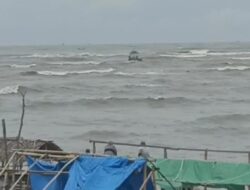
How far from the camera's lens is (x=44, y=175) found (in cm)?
1363

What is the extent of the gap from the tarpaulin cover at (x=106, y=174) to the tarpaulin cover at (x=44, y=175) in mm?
763

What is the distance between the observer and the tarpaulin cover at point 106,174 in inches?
465

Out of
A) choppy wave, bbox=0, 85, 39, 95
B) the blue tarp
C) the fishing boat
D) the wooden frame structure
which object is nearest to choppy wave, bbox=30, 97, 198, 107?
choppy wave, bbox=0, 85, 39, 95

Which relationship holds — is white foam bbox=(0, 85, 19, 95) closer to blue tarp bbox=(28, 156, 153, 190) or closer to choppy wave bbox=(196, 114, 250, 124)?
choppy wave bbox=(196, 114, 250, 124)

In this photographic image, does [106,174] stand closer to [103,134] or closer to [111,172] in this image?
[111,172]

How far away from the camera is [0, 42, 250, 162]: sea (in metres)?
27.9

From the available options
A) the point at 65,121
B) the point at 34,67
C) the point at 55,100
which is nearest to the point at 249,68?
the point at 34,67

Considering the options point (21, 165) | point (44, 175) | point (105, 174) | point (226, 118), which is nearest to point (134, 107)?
point (226, 118)

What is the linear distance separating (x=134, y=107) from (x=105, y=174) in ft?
90.4

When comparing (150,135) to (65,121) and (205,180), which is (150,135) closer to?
(65,121)

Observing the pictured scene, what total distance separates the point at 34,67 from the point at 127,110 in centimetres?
4570

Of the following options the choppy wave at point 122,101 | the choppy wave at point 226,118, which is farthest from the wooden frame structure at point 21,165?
the choppy wave at point 122,101

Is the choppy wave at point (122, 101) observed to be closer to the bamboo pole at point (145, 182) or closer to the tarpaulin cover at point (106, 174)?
the tarpaulin cover at point (106, 174)

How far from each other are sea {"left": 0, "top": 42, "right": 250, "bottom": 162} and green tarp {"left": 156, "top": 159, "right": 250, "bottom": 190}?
865 centimetres
